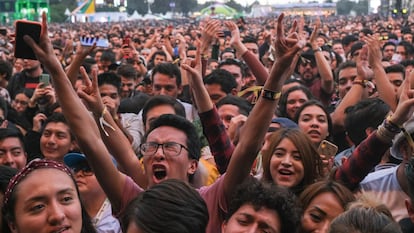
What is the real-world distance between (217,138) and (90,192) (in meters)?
0.80

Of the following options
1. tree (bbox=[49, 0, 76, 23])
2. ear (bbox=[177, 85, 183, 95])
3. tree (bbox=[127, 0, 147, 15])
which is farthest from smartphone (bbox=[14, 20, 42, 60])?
tree (bbox=[127, 0, 147, 15])

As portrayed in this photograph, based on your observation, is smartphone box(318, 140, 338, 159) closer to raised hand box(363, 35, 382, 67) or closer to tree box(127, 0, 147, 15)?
raised hand box(363, 35, 382, 67)

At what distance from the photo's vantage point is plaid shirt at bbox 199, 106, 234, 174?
157 inches

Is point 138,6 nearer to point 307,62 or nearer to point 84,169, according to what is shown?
point 307,62

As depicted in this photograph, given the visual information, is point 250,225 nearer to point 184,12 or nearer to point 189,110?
point 189,110

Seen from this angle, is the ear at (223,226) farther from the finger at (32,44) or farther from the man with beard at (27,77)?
the man with beard at (27,77)

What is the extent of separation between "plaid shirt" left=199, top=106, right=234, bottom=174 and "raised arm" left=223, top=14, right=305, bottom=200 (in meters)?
0.61

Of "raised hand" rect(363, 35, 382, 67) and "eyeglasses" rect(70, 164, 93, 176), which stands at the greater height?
"raised hand" rect(363, 35, 382, 67)

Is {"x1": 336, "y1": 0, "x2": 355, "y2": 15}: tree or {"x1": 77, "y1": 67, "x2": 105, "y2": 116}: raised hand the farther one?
{"x1": 336, "y1": 0, "x2": 355, "y2": 15}: tree

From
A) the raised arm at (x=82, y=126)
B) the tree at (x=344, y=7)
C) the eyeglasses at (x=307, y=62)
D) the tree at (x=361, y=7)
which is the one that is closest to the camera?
the raised arm at (x=82, y=126)

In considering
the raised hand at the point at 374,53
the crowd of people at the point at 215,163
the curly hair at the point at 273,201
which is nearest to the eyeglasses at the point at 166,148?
the crowd of people at the point at 215,163

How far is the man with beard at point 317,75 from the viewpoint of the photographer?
706 centimetres

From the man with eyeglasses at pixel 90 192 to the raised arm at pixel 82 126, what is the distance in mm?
493

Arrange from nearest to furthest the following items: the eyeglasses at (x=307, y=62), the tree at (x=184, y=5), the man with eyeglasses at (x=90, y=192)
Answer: the man with eyeglasses at (x=90, y=192)
the eyeglasses at (x=307, y=62)
the tree at (x=184, y=5)
